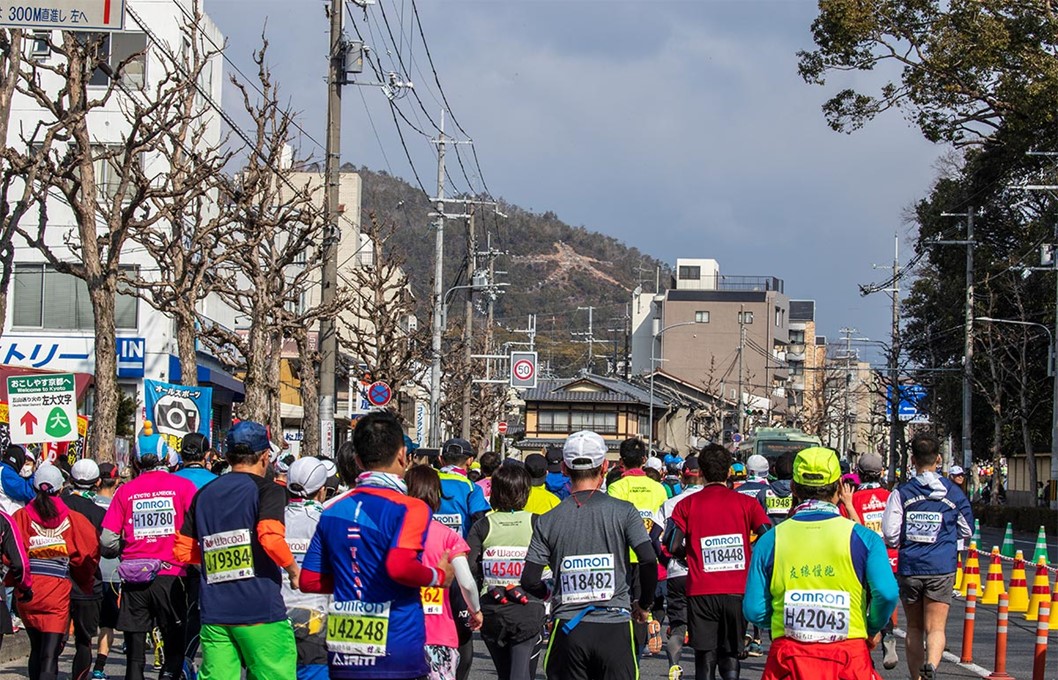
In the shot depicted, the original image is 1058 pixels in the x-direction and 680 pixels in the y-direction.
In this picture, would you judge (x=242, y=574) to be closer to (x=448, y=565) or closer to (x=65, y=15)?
(x=448, y=565)

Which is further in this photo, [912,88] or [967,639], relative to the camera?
[912,88]

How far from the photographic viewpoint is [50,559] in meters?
10.6

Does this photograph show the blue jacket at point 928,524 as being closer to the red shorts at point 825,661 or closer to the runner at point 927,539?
the runner at point 927,539

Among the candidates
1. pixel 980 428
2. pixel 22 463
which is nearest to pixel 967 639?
pixel 22 463

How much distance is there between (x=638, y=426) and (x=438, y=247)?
41.8 meters

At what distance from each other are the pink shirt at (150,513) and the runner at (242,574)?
6.82ft

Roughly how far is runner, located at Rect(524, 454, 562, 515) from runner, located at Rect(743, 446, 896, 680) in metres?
4.20

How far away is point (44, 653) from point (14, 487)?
9.68 feet

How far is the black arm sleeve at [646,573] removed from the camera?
765cm

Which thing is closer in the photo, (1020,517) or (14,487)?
(14,487)

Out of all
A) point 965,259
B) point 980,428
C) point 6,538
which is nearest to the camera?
point 6,538

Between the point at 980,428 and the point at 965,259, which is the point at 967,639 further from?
the point at 980,428

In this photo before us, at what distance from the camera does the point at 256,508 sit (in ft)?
26.0

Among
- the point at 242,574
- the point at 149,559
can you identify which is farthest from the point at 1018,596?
the point at 242,574
